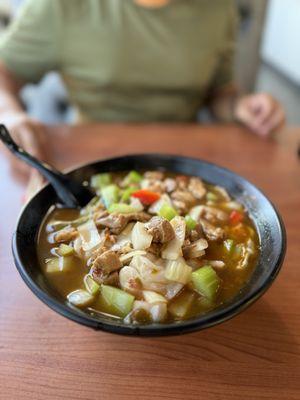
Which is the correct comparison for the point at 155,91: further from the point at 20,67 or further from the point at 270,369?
the point at 270,369

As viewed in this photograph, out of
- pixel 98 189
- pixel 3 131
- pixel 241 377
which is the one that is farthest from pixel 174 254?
pixel 3 131

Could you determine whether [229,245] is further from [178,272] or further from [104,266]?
[104,266]

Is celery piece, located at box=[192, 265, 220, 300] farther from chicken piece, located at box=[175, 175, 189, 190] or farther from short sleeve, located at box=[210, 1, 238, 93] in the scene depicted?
short sleeve, located at box=[210, 1, 238, 93]

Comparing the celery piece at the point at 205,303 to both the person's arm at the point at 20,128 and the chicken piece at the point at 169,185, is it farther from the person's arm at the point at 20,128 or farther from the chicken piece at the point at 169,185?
the person's arm at the point at 20,128

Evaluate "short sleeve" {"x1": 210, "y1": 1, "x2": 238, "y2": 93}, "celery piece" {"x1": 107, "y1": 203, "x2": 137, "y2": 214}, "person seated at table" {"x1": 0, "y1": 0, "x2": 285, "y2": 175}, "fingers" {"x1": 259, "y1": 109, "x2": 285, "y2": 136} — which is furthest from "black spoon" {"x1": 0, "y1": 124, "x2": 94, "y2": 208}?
"short sleeve" {"x1": 210, "y1": 1, "x2": 238, "y2": 93}

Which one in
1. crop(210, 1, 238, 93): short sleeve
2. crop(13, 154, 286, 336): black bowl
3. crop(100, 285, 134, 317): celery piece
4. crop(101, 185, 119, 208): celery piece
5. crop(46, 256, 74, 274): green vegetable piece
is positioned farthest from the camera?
crop(210, 1, 238, 93): short sleeve

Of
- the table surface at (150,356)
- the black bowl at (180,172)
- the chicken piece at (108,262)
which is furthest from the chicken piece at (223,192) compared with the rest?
the chicken piece at (108,262)

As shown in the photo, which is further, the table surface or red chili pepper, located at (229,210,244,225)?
red chili pepper, located at (229,210,244,225)
